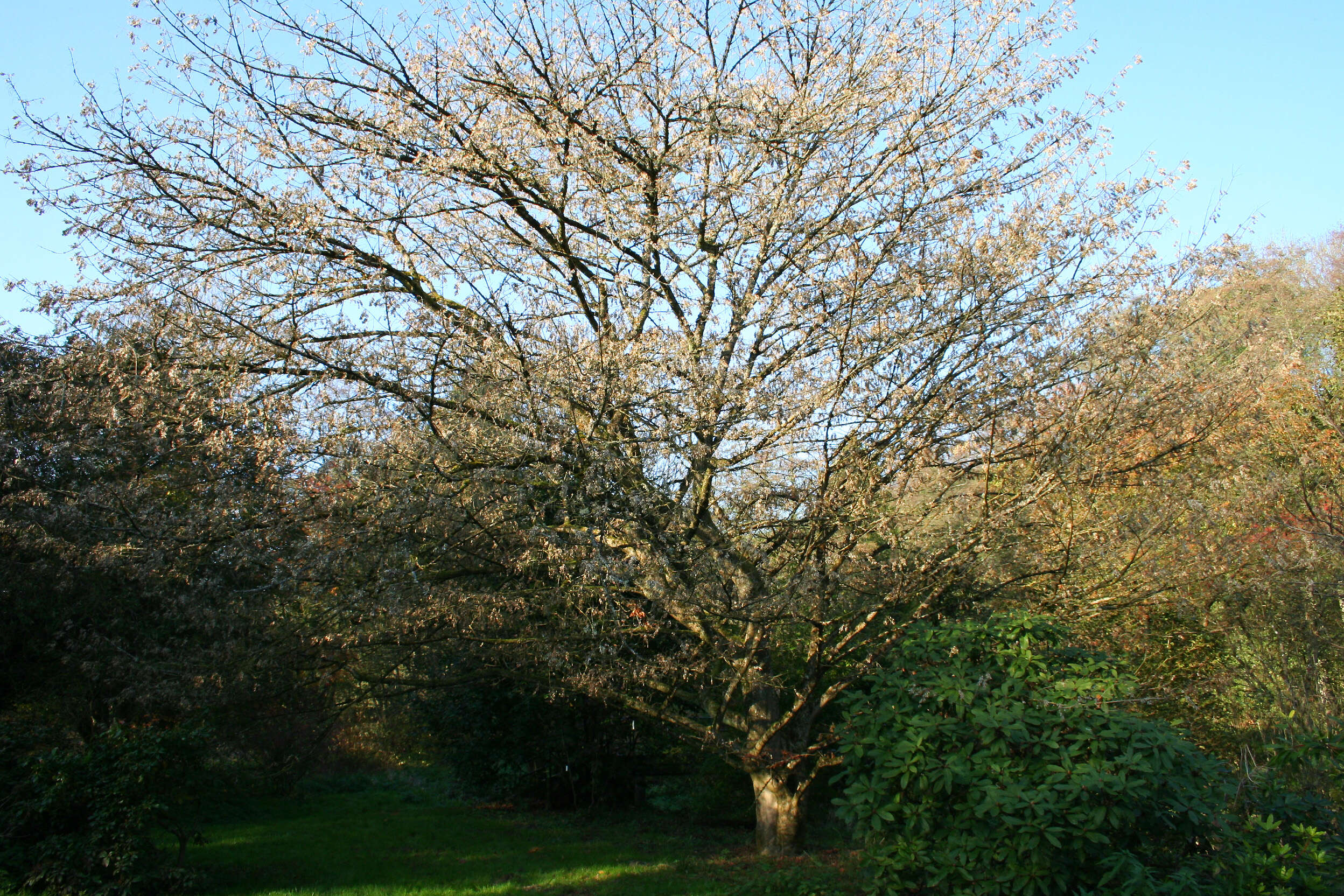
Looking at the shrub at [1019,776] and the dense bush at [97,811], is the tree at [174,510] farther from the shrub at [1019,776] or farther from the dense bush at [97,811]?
the shrub at [1019,776]

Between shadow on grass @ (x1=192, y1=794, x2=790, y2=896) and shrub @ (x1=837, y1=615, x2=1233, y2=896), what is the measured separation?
267cm

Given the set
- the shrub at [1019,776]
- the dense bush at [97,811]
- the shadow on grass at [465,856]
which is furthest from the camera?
the shadow on grass at [465,856]

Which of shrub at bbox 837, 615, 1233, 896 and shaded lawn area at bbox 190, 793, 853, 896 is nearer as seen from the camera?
shrub at bbox 837, 615, 1233, 896

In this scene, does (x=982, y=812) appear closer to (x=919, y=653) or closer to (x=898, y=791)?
(x=898, y=791)

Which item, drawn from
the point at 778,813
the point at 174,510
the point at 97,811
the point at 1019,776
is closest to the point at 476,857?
the point at 778,813

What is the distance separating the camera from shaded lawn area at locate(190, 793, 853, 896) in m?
7.60

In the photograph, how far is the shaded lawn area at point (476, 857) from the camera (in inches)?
299

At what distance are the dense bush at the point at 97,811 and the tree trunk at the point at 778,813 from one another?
514 centimetres

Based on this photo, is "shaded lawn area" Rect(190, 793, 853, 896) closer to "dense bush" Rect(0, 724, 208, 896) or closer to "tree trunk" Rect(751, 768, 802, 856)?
"tree trunk" Rect(751, 768, 802, 856)

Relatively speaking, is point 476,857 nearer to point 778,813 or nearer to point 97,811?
point 778,813

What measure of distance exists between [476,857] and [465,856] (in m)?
0.14

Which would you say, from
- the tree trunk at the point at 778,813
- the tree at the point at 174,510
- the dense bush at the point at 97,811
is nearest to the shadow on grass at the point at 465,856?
the tree trunk at the point at 778,813

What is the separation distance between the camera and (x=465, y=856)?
9.63m

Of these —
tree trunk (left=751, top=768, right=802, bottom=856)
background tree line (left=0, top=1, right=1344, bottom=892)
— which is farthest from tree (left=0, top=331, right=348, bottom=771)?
tree trunk (left=751, top=768, right=802, bottom=856)
